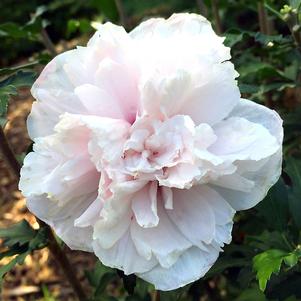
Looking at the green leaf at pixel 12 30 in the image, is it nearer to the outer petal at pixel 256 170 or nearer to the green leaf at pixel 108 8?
the green leaf at pixel 108 8

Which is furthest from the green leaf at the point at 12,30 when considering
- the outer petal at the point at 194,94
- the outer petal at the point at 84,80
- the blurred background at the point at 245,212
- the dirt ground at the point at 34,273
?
the dirt ground at the point at 34,273

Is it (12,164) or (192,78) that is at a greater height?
(192,78)

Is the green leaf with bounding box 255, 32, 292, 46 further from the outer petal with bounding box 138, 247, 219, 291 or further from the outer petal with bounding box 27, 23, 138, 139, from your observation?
the outer petal with bounding box 138, 247, 219, 291

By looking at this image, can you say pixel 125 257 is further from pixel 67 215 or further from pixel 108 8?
pixel 108 8

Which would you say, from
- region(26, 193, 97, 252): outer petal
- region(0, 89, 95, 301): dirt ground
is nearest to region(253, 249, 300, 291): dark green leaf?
region(26, 193, 97, 252): outer petal

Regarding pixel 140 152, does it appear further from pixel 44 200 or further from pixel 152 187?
pixel 44 200

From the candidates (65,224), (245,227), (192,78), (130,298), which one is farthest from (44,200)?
(245,227)
